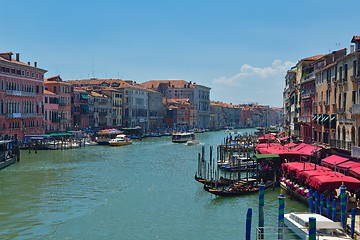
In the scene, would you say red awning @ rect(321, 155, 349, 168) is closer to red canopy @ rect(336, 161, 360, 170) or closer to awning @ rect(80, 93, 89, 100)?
red canopy @ rect(336, 161, 360, 170)

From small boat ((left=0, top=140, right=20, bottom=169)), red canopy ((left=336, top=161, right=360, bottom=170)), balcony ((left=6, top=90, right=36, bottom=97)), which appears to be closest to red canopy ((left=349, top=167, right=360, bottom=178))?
red canopy ((left=336, top=161, right=360, bottom=170))

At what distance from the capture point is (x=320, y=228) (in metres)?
11.8

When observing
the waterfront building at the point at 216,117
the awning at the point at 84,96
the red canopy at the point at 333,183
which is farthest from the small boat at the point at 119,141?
the waterfront building at the point at 216,117

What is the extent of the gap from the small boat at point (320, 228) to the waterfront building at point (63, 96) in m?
43.8

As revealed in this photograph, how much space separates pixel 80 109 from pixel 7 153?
2833cm

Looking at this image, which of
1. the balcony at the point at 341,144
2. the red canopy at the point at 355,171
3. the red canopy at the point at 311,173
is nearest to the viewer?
the red canopy at the point at 355,171

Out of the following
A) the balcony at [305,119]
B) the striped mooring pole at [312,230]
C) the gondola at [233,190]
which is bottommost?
the gondola at [233,190]

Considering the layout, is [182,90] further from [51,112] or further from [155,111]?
[51,112]

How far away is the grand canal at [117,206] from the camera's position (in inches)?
581

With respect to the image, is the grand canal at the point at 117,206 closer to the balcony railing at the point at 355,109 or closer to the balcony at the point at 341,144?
the balcony at the point at 341,144

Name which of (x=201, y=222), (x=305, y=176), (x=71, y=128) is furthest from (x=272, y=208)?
(x=71, y=128)

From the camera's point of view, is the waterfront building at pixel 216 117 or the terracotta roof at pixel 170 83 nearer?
the terracotta roof at pixel 170 83

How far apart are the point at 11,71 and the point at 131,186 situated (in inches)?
920

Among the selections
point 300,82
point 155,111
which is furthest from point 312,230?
point 155,111
